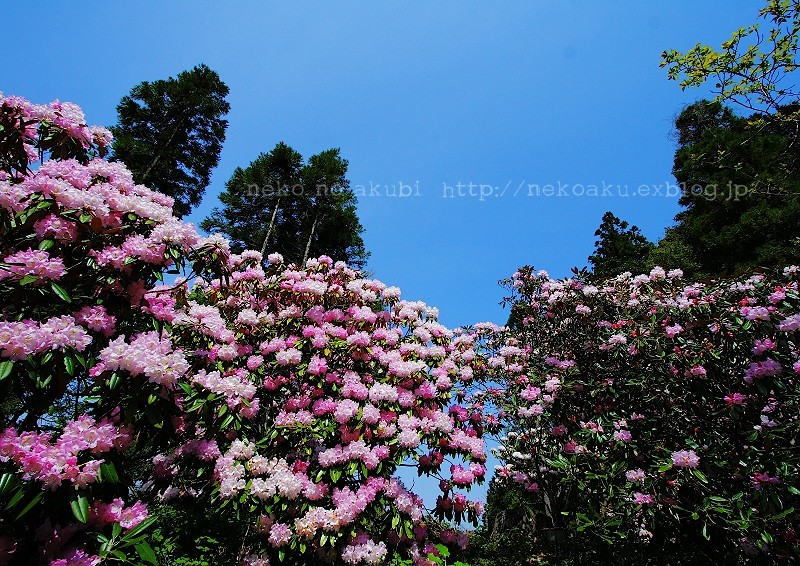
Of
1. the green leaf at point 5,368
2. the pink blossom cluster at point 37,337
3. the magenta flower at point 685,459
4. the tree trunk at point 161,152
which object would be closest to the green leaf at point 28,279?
the pink blossom cluster at point 37,337

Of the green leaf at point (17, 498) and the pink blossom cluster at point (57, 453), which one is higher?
the pink blossom cluster at point (57, 453)

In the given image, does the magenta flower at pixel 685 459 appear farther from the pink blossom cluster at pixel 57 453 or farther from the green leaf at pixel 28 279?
the green leaf at pixel 28 279

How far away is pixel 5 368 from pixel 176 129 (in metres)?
19.6

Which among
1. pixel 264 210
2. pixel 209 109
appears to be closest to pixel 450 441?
pixel 264 210

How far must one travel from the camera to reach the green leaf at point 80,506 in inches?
79.0

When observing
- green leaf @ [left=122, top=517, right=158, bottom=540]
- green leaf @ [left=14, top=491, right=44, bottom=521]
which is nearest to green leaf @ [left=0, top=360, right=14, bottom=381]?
green leaf @ [left=14, top=491, right=44, bottom=521]

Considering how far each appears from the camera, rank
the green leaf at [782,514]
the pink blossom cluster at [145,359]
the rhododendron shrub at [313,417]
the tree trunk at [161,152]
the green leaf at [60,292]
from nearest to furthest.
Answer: the green leaf at [60,292]
the pink blossom cluster at [145,359]
the green leaf at [782,514]
the rhododendron shrub at [313,417]
the tree trunk at [161,152]

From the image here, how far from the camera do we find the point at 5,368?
1992 mm

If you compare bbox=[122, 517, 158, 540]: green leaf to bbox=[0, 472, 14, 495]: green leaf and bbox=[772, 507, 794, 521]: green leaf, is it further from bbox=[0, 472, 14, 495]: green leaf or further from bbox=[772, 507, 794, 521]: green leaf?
bbox=[772, 507, 794, 521]: green leaf

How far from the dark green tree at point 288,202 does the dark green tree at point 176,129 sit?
1535 mm

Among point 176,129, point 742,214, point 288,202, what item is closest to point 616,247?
point 742,214

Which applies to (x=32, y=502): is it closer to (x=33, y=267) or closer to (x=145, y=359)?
(x=145, y=359)

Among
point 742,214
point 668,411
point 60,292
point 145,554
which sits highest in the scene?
point 742,214

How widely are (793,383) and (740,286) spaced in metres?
1.04
